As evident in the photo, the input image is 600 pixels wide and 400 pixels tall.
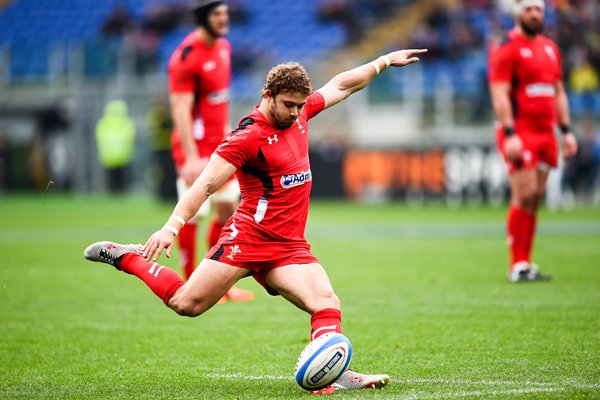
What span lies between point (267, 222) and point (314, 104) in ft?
2.88

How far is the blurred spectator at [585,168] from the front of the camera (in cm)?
2231

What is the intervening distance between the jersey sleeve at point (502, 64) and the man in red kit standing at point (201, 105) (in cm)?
275

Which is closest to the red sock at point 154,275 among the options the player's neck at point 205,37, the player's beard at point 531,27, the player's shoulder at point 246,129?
the player's shoulder at point 246,129

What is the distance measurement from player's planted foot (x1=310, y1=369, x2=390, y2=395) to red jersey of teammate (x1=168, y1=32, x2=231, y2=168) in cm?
446

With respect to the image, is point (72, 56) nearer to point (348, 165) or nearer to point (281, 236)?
point (348, 165)

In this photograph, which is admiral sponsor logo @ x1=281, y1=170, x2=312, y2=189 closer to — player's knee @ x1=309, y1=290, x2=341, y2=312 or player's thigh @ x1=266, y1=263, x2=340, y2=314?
player's thigh @ x1=266, y1=263, x2=340, y2=314

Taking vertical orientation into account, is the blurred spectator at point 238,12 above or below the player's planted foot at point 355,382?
above

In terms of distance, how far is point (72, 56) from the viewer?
3038cm

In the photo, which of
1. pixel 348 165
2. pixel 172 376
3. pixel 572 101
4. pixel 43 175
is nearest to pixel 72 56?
pixel 43 175

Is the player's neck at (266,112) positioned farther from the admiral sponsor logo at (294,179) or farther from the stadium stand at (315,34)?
the stadium stand at (315,34)

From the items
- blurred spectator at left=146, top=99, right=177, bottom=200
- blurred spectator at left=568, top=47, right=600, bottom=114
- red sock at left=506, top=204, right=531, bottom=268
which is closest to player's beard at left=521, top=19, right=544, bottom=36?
red sock at left=506, top=204, right=531, bottom=268

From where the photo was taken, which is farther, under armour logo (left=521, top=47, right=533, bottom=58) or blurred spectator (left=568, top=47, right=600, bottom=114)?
blurred spectator (left=568, top=47, right=600, bottom=114)

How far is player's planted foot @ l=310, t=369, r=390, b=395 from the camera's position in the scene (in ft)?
18.4

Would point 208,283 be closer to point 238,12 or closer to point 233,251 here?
point 233,251
